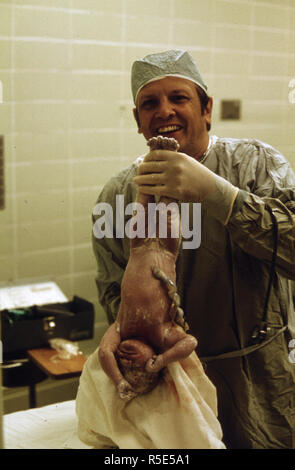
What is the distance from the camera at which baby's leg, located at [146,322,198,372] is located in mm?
950

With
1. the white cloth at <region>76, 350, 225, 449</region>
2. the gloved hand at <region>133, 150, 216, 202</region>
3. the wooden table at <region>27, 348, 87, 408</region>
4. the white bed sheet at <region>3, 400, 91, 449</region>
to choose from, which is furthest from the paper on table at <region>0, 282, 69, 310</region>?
the gloved hand at <region>133, 150, 216, 202</region>

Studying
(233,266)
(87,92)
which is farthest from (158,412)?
(87,92)

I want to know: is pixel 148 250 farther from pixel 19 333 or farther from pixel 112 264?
pixel 19 333

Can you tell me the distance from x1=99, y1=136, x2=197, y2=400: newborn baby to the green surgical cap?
20 cm

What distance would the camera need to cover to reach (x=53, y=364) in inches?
64.8

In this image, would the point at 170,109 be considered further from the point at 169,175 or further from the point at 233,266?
the point at 233,266

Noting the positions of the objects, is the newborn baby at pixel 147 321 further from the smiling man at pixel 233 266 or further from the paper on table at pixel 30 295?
the paper on table at pixel 30 295

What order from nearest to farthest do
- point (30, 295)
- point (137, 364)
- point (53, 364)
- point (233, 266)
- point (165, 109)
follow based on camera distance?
point (137, 364), point (165, 109), point (233, 266), point (30, 295), point (53, 364)

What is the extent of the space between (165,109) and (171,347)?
467 millimetres

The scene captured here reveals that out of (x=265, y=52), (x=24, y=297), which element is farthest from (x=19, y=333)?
(x=265, y=52)

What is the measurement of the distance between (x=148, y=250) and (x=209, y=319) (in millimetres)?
325

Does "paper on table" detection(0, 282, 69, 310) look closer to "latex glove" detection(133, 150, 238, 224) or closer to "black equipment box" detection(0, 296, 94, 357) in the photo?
"black equipment box" detection(0, 296, 94, 357)

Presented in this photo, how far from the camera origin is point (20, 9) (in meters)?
1.37

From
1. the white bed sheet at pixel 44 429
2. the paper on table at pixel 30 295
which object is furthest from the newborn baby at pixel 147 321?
the paper on table at pixel 30 295
